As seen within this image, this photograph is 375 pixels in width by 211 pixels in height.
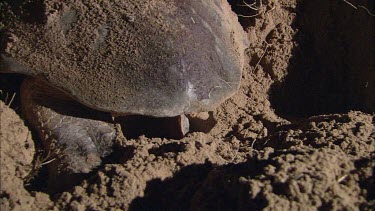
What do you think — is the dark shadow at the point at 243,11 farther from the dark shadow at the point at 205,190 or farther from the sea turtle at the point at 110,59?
the dark shadow at the point at 205,190

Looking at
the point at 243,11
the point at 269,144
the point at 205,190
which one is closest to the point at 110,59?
the point at 205,190

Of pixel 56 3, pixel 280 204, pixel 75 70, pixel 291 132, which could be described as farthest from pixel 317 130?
pixel 56 3

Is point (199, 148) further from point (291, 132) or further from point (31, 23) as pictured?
point (31, 23)

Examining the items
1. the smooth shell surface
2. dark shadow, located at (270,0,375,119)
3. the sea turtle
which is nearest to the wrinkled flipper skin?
the sea turtle

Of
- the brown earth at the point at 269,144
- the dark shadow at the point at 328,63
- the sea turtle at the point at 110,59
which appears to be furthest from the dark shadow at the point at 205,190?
the dark shadow at the point at 328,63

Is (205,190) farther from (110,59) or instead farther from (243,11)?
(243,11)

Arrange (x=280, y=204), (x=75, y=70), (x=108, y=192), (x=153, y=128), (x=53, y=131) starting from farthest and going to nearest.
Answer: (x=153, y=128)
(x=53, y=131)
(x=75, y=70)
(x=108, y=192)
(x=280, y=204)

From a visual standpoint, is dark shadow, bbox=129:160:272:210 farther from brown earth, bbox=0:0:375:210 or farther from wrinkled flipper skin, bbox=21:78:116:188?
wrinkled flipper skin, bbox=21:78:116:188
